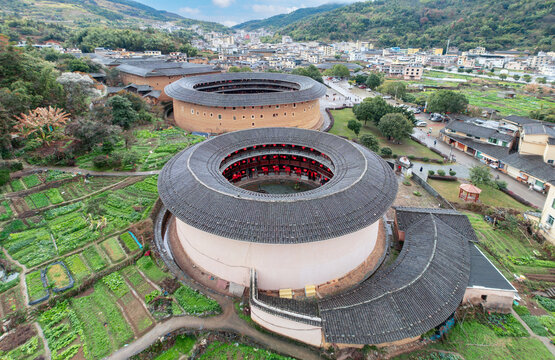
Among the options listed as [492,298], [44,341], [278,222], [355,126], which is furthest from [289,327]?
[355,126]

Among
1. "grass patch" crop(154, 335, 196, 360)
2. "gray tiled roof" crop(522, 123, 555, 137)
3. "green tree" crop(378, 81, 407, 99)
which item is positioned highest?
"green tree" crop(378, 81, 407, 99)

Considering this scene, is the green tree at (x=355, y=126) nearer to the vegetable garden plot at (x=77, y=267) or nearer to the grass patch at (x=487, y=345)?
the grass patch at (x=487, y=345)

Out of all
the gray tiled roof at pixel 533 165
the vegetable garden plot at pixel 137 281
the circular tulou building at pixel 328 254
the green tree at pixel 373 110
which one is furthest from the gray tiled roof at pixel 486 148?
the vegetable garden plot at pixel 137 281

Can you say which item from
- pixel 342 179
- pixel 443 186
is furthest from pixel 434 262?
pixel 443 186

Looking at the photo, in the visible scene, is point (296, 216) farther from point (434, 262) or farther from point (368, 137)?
point (368, 137)

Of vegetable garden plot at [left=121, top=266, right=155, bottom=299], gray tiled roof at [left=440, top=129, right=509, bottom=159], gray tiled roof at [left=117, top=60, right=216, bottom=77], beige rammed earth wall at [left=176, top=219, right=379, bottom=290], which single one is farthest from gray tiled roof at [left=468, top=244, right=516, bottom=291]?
gray tiled roof at [left=117, top=60, right=216, bottom=77]

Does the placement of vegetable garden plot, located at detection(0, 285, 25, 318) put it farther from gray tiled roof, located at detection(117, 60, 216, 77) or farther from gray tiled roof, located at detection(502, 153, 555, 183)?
gray tiled roof, located at detection(117, 60, 216, 77)
